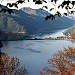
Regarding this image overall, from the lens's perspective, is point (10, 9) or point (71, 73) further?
point (71, 73)

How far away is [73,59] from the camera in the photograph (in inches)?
1049

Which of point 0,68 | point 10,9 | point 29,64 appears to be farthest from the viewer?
point 29,64

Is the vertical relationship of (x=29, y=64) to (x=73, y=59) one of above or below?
below

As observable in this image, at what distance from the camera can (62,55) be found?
28.8 meters

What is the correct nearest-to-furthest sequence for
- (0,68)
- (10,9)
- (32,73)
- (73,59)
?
(10,9), (73,59), (0,68), (32,73)

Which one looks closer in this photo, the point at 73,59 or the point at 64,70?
the point at 73,59

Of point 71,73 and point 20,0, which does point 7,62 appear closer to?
point 71,73

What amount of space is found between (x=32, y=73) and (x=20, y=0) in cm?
6613

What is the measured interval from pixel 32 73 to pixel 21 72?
89.8 feet

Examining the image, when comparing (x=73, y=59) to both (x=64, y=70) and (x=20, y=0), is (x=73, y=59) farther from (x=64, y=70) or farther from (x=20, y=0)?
(x=20, y=0)

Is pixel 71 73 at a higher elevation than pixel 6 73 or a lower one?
higher

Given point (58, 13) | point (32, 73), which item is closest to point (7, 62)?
point (32, 73)

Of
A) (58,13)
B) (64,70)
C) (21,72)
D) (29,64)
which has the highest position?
(58,13)

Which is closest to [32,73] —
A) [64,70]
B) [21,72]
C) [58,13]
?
[21,72]
